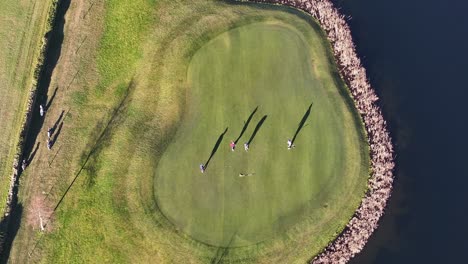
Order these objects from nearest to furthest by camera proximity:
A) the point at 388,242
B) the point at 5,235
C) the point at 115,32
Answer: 1. the point at 5,235
2. the point at 388,242
3. the point at 115,32

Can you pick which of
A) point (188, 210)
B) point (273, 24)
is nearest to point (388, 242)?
point (188, 210)

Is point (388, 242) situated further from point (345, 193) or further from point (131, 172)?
point (131, 172)

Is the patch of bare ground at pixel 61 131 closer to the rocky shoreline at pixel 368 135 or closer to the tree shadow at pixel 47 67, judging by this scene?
the tree shadow at pixel 47 67

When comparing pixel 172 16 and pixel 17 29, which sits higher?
pixel 172 16

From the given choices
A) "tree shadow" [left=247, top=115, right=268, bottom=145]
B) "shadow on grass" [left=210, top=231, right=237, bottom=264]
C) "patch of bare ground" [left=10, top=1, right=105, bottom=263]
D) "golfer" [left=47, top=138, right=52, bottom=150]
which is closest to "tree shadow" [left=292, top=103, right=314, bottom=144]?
"tree shadow" [left=247, top=115, right=268, bottom=145]

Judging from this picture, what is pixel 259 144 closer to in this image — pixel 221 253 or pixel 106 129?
pixel 221 253

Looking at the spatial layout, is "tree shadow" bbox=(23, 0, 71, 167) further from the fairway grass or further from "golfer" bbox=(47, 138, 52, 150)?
"golfer" bbox=(47, 138, 52, 150)

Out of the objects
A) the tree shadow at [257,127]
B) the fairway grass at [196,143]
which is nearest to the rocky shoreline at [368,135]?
the fairway grass at [196,143]
